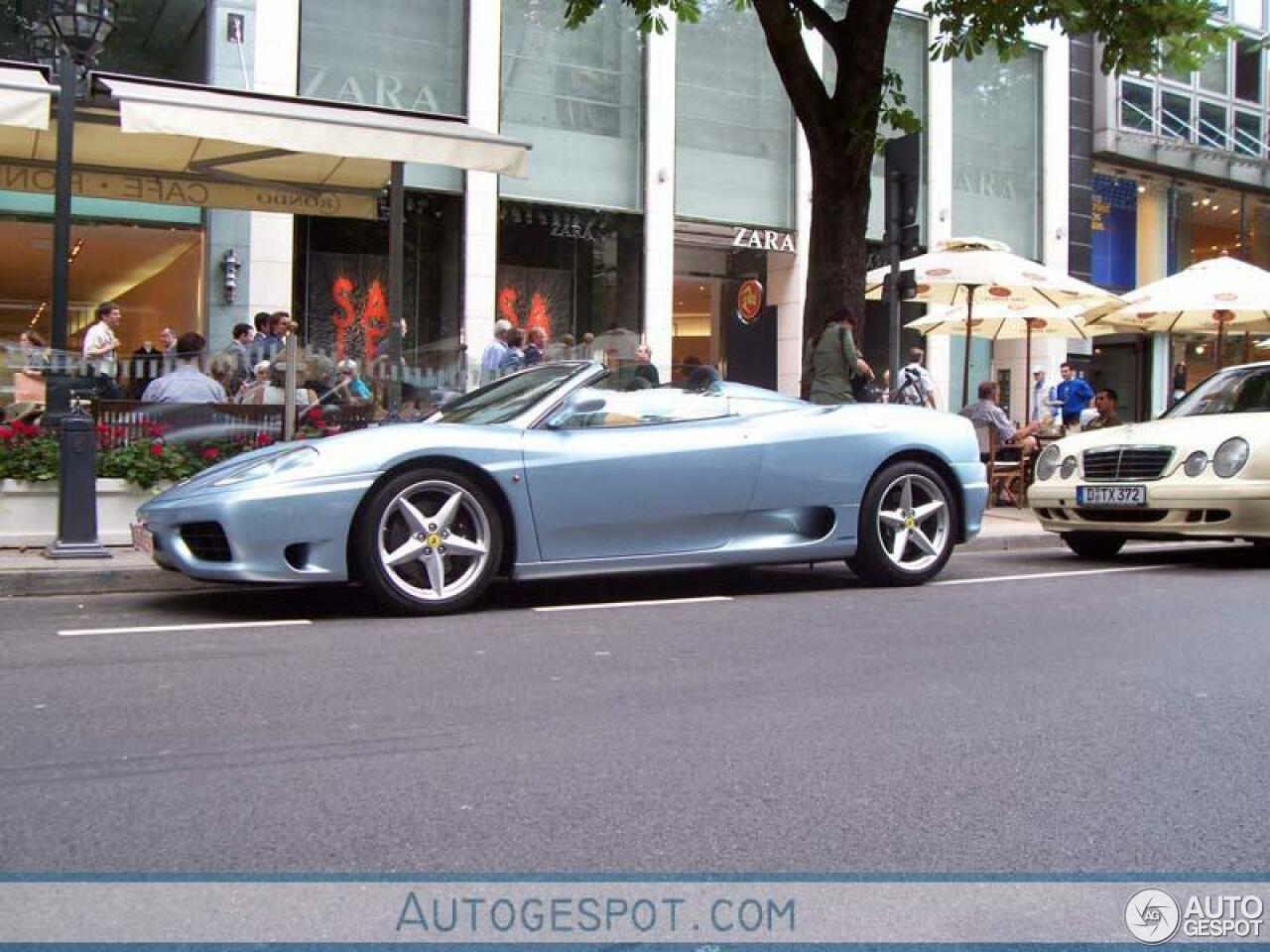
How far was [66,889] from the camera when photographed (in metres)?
2.79

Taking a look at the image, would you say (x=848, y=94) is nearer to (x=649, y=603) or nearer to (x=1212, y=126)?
(x=649, y=603)

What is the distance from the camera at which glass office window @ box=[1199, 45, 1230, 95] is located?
89.5 ft

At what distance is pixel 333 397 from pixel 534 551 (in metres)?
4.05

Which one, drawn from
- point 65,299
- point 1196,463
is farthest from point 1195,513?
point 65,299

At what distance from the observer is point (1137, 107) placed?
25734mm

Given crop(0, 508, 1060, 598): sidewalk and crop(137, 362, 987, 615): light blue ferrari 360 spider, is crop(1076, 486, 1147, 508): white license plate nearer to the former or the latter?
crop(137, 362, 987, 615): light blue ferrari 360 spider

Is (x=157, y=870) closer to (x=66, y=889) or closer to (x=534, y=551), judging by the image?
(x=66, y=889)

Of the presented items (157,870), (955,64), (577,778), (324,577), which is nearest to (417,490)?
(324,577)

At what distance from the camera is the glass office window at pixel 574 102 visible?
58.0 feet

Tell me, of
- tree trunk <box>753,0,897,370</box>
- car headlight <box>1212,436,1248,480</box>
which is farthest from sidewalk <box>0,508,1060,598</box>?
car headlight <box>1212,436,1248,480</box>

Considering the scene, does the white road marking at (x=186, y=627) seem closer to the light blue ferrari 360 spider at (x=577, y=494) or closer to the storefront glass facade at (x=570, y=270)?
the light blue ferrari 360 spider at (x=577, y=494)

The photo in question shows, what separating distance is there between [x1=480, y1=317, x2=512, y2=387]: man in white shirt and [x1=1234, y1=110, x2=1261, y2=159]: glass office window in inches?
835

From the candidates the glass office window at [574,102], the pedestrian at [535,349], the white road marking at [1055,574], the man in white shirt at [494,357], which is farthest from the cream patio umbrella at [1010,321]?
the white road marking at [1055,574]

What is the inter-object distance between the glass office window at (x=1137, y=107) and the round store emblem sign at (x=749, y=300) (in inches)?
371
